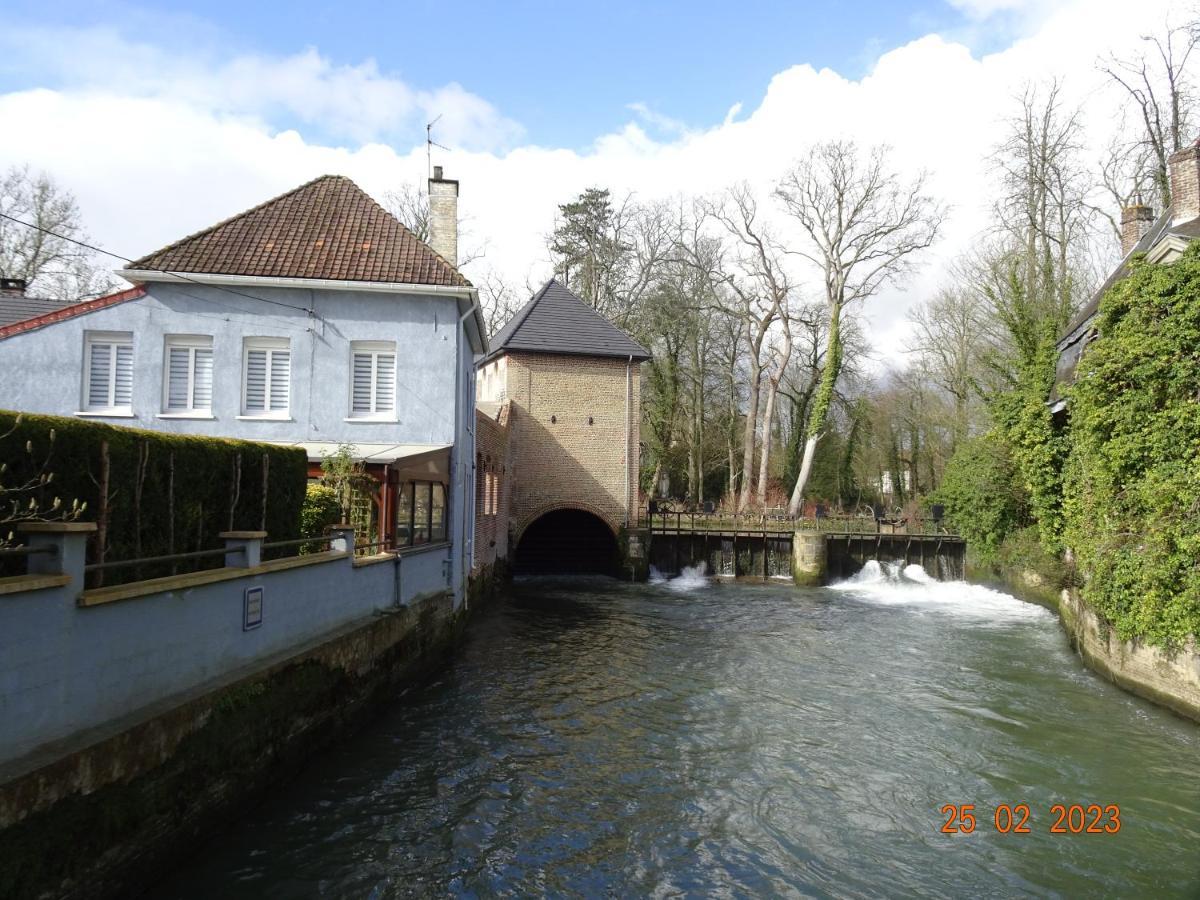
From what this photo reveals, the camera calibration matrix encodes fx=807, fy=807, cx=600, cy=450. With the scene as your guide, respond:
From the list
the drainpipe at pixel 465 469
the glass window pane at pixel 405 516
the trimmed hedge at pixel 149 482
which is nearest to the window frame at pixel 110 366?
the glass window pane at pixel 405 516

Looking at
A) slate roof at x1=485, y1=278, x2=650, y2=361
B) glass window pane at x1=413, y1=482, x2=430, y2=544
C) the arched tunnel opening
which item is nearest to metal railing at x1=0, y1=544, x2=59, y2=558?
glass window pane at x1=413, y1=482, x2=430, y2=544

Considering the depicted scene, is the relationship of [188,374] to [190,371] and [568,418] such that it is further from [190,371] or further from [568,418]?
[568,418]

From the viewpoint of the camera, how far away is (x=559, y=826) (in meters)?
6.79

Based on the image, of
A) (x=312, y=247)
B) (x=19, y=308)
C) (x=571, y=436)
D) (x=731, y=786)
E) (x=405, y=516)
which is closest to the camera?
(x=731, y=786)

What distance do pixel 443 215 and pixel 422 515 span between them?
683 cm

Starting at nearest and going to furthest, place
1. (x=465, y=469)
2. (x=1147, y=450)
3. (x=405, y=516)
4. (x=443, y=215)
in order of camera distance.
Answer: (x=1147, y=450), (x=405, y=516), (x=465, y=469), (x=443, y=215)

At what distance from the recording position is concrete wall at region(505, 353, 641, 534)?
24.3 metres

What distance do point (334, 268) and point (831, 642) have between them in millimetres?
11388

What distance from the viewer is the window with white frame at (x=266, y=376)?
46.0 feet

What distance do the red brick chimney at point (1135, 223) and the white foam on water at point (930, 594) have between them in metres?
9.05

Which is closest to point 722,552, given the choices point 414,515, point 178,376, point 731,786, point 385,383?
point 414,515

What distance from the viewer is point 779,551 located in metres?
26.2
